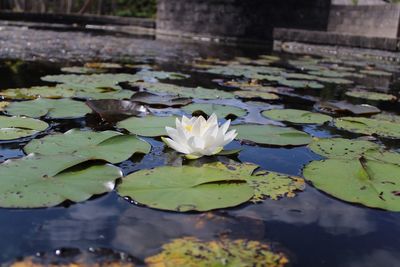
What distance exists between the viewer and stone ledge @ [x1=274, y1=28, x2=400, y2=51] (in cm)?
521

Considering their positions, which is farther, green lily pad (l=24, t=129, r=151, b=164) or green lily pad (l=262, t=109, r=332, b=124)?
green lily pad (l=262, t=109, r=332, b=124)

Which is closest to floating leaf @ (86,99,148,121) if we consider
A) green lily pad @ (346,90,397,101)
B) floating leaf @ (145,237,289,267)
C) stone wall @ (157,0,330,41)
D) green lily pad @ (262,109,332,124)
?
green lily pad @ (262,109,332,124)

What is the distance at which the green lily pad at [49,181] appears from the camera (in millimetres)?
857

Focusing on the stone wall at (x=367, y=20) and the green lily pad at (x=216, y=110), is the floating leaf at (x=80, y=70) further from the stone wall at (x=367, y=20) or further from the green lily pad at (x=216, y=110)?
the stone wall at (x=367, y=20)

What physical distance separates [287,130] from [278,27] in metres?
6.30

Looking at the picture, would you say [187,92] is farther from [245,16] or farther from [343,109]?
[245,16]

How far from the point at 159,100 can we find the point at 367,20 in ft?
22.4

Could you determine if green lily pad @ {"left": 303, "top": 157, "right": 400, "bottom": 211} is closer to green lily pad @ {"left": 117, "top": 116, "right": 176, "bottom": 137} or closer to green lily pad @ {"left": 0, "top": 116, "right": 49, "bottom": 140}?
green lily pad @ {"left": 117, "top": 116, "right": 176, "bottom": 137}

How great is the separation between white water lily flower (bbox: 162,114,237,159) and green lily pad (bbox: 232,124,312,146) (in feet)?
0.93

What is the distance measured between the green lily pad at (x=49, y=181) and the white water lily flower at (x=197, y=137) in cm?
19

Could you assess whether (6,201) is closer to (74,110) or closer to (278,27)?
(74,110)

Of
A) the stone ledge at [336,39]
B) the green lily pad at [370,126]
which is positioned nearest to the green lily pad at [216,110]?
the green lily pad at [370,126]

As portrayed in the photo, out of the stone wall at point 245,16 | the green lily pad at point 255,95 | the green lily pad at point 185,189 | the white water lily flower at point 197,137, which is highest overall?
the stone wall at point 245,16

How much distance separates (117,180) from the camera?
99cm
